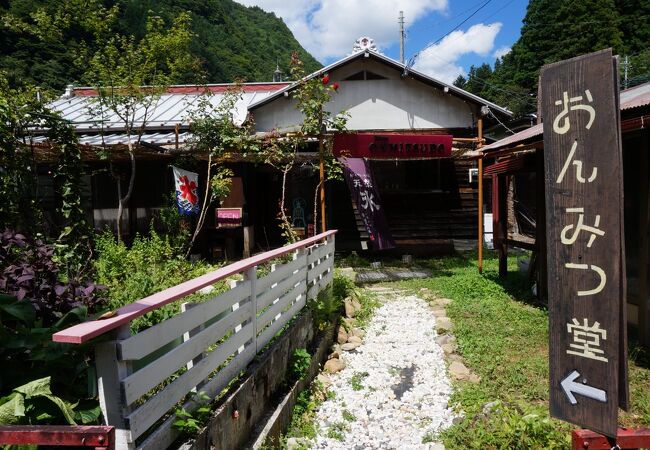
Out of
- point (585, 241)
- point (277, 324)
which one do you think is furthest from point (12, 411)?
point (277, 324)

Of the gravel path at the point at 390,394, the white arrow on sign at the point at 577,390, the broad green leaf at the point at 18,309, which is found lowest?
the gravel path at the point at 390,394

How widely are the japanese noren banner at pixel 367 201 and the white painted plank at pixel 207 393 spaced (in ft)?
23.1

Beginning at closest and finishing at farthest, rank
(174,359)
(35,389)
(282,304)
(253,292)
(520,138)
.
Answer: (35,389) → (174,359) → (253,292) → (282,304) → (520,138)

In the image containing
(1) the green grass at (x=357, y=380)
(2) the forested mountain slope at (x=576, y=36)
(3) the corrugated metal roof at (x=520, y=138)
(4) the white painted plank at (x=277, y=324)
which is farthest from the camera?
(2) the forested mountain slope at (x=576, y=36)

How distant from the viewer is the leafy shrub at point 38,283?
145 inches

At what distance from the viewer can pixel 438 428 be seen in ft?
13.7

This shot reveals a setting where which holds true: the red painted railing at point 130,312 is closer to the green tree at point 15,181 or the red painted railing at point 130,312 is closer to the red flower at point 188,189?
the green tree at point 15,181

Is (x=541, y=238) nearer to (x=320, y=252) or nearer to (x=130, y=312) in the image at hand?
(x=320, y=252)

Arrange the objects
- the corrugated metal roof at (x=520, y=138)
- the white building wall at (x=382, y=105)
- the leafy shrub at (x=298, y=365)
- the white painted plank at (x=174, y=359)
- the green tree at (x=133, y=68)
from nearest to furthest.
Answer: the white painted plank at (x=174, y=359), the leafy shrub at (x=298, y=365), the corrugated metal roof at (x=520, y=138), the green tree at (x=133, y=68), the white building wall at (x=382, y=105)

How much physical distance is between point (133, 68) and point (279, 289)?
7542 mm

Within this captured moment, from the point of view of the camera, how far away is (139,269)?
7.55 m

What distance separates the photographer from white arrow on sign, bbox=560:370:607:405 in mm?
2105

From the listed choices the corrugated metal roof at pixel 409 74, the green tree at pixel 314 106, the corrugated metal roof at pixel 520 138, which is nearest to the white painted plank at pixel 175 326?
the corrugated metal roof at pixel 520 138

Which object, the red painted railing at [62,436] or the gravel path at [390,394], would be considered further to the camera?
the gravel path at [390,394]
